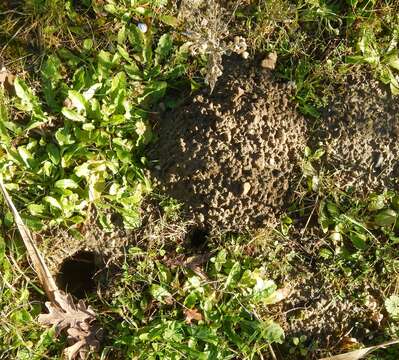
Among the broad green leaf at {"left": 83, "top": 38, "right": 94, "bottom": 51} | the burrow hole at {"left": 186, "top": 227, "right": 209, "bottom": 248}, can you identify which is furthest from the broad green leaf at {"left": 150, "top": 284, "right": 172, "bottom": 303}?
the broad green leaf at {"left": 83, "top": 38, "right": 94, "bottom": 51}

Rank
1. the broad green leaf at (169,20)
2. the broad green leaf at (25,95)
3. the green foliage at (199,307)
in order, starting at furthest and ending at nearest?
the broad green leaf at (169,20), the broad green leaf at (25,95), the green foliage at (199,307)

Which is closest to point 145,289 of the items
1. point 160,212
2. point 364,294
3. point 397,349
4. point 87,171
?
point 160,212

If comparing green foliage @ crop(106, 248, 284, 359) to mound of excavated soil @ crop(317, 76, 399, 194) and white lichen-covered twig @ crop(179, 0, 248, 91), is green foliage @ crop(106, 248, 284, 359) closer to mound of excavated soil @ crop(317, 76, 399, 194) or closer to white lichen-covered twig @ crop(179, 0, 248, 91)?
mound of excavated soil @ crop(317, 76, 399, 194)

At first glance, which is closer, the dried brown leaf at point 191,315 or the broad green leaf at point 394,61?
the dried brown leaf at point 191,315

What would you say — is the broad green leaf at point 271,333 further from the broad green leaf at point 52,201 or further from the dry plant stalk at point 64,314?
the broad green leaf at point 52,201

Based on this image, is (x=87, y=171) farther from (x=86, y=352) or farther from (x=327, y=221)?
(x=327, y=221)

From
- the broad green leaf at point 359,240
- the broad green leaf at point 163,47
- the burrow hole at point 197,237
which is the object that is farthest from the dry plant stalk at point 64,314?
the broad green leaf at point 359,240

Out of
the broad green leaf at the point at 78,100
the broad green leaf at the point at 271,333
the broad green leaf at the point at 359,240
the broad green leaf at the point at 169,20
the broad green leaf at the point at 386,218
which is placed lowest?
the broad green leaf at the point at 271,333
